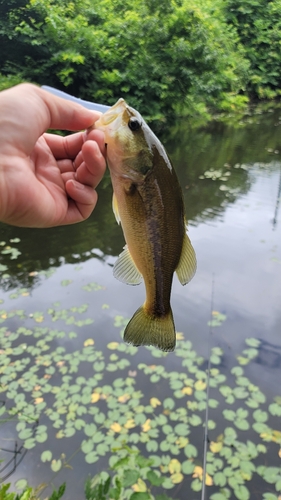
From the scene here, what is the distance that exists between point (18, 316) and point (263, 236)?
12.7 feet

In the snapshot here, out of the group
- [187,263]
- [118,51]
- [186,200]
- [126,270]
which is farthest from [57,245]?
[118,51]

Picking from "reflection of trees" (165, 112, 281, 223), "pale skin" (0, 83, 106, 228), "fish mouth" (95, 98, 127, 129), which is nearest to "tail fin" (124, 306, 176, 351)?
"pale skin" (0, 83, 106, 228)

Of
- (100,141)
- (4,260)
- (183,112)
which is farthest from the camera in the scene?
(183,112)

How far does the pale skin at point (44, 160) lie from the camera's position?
5.09 feet

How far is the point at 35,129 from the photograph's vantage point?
161 centimetres

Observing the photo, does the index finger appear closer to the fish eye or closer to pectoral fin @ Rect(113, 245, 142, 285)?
the fish eye

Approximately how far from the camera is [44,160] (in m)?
1.93

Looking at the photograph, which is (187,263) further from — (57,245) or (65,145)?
(57,245)

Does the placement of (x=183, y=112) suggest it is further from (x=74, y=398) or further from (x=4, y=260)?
(x=74, y=398)

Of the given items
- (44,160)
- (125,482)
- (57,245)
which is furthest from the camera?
(57,245)

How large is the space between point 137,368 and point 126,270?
2.31m

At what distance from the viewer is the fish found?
1490 millimetres

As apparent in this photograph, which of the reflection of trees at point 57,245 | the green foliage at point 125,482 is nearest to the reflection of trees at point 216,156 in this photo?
the reflection of trees at point 57,245

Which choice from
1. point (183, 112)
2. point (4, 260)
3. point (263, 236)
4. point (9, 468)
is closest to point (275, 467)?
point (9, 468)
